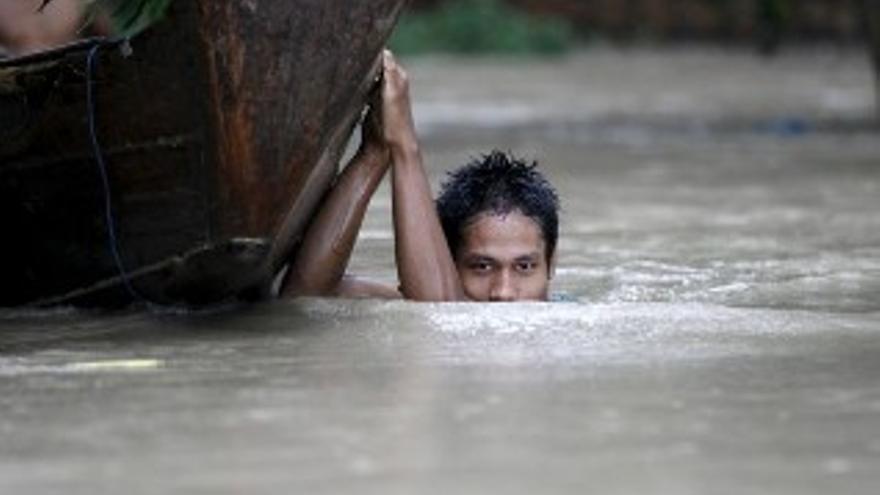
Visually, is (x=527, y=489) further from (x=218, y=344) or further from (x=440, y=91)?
(x=440, y=91)

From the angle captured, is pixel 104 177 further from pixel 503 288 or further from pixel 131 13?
pixel 503 288

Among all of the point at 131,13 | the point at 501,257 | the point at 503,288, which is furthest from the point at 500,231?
the point at 131,13

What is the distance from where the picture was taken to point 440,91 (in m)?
20.8

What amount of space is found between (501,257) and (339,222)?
432 millimetres

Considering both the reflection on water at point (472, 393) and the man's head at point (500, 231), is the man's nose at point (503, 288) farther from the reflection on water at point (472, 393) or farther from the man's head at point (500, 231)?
the reflection on water at point (472, 393)

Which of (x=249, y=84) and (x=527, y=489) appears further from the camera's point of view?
(x=249, y=84)

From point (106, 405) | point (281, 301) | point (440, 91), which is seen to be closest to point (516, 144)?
point (440, 91)

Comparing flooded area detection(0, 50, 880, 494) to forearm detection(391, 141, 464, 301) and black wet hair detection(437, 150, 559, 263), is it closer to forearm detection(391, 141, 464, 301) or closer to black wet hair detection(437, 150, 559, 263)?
forearm detection(391, 141, 464, 301)

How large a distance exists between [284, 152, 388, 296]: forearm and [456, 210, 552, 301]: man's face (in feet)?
0.97

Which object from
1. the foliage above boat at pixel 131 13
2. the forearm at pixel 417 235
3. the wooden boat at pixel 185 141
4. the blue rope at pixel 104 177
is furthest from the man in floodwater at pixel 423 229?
the foliage above boat at pixel 131 13

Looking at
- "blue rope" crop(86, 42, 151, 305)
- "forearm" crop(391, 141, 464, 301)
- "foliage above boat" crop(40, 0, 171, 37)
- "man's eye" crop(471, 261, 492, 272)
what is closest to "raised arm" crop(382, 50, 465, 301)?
"forearm" crop(391, 141, 464, 301)

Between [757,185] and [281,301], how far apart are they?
17.8 feet

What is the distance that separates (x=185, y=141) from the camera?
5.92 metres

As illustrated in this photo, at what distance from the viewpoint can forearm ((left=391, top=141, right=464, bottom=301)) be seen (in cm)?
633
